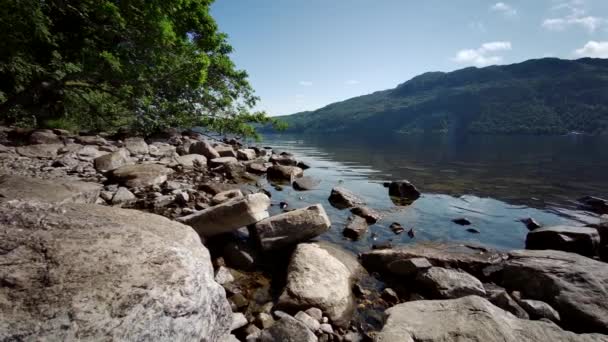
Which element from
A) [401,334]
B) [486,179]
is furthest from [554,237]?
[486,179]

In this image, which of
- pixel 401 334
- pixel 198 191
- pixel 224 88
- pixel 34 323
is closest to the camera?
pixel 34 323

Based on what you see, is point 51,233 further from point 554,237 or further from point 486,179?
point 486,179

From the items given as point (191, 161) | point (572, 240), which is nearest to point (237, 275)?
point (572, 240)

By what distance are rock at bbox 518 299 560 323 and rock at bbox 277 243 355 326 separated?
2.94m

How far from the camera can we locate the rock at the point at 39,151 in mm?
10791

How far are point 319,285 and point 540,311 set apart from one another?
374cm

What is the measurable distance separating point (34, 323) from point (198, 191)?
8037 millimetres

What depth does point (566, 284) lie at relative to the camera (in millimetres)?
5406

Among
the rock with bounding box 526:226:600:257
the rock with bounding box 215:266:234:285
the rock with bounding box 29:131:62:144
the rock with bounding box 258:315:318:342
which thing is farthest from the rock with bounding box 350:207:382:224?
the rock with bounding box 29:131:62:144

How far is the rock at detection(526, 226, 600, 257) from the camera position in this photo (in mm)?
7637

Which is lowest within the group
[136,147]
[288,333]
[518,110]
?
[288,333]

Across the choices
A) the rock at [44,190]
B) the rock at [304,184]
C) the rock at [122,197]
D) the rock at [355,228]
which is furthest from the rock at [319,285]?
the rock at [304,184]

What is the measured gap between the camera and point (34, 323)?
2076 millimetres

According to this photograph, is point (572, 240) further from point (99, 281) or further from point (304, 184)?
point (99, 281)
